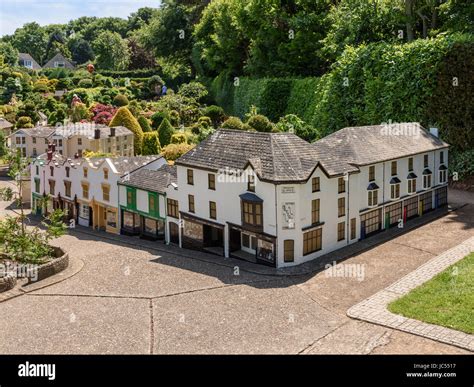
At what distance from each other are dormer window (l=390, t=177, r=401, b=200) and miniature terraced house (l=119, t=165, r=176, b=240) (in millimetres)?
15789

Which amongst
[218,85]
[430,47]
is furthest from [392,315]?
[218,85]

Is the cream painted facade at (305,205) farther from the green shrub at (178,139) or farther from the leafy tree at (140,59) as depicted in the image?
the leafy tree at (140,59)

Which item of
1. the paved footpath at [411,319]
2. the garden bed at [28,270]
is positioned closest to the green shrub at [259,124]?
the paved footpath at [411,319]

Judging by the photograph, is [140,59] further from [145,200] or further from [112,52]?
[145,200]

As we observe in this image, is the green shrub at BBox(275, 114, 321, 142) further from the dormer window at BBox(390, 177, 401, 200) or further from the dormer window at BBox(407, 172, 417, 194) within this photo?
the dormer window at BBox(390, 177, 401, 200)

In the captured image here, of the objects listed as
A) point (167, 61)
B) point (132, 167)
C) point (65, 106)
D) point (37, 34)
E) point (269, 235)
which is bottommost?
point (269, 235)

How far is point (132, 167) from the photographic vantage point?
4866 cm

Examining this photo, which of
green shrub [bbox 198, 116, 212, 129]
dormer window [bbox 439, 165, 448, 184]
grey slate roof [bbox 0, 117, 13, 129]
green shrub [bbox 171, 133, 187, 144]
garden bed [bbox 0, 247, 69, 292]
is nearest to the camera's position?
garden bed [bbox 0, 247, 69, 292]

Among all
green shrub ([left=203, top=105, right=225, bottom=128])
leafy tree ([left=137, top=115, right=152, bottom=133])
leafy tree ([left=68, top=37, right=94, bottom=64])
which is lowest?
leafy tree ([left=137, top=115, right=152, bottom=133])

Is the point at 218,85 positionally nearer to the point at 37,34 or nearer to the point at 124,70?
the point at 124,70

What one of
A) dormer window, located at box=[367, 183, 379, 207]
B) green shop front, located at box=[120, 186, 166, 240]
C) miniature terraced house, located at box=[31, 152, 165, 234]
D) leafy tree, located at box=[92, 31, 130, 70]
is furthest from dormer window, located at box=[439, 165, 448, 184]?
leafy tree, located at box=[92, 31, 130, 70]

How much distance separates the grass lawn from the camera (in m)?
25.3

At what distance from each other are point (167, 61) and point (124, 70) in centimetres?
2812

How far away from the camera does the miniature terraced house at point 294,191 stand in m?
34.8
